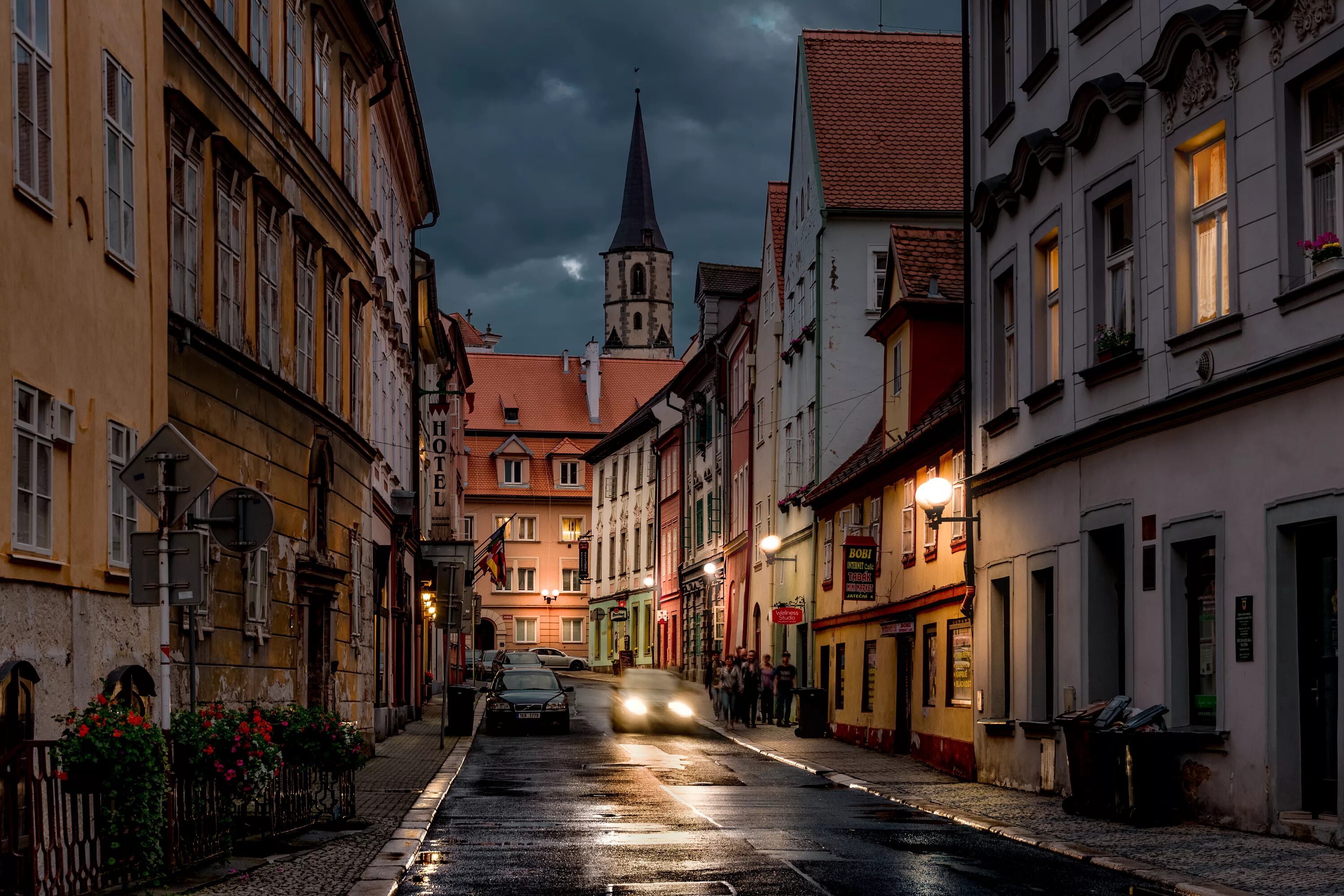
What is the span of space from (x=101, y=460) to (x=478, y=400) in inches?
3770

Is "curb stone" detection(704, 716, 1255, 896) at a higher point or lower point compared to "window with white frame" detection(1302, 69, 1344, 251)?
lower

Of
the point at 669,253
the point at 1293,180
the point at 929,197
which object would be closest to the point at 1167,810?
the point at 1293,180

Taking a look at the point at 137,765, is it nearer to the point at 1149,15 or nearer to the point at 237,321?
the point at 237,321

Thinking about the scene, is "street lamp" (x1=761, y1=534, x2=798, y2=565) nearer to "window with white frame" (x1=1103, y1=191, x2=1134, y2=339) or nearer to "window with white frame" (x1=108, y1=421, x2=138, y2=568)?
"window with white frame" (x1=1103, y1=191, x2=1134, y2=339)

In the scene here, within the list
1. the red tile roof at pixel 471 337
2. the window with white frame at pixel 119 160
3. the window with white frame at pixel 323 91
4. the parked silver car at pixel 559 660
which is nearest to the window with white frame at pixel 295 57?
the window with white frame at pixel 323 91

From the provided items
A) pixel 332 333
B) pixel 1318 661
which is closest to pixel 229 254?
pixel 332 333

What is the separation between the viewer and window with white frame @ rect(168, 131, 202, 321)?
17250mm

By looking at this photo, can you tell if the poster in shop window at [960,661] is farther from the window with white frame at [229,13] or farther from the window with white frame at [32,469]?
the window with white frame at [32,469]

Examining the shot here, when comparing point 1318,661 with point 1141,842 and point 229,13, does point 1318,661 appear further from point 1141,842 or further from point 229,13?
point 229,13

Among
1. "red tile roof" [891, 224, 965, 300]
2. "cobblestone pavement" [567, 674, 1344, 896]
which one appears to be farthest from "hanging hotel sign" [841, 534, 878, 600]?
"cobblestone pavement" [567, 674, 1344, 896]

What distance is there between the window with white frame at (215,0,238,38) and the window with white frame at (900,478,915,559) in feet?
48.0

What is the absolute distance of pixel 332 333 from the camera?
86.6 feet

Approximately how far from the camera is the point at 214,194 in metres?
18.8

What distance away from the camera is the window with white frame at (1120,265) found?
1880 centimetres
